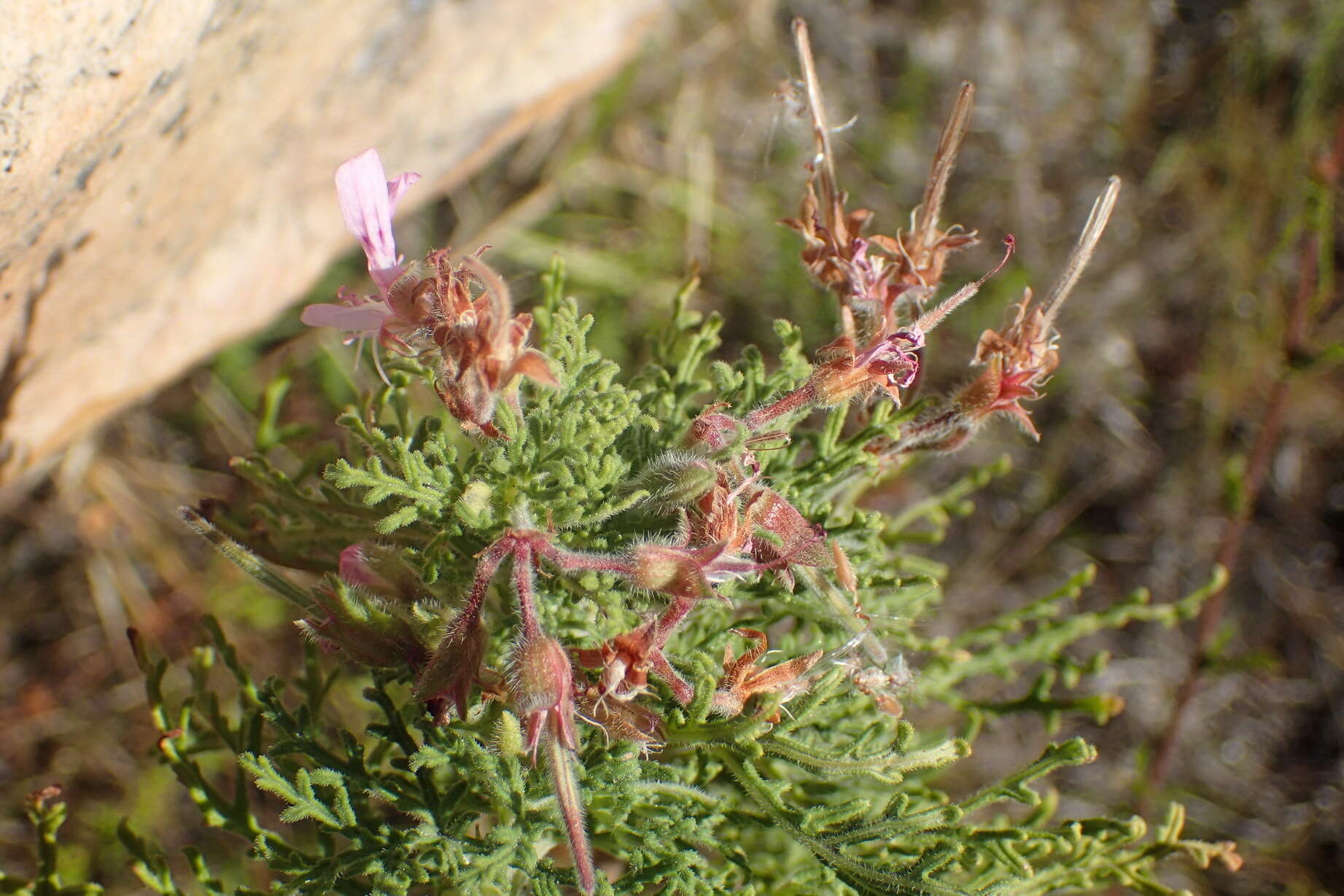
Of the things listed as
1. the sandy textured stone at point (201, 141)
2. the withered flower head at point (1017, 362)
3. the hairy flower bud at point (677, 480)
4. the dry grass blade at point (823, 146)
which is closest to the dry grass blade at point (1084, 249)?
the withered flower head at point (1017, 362)

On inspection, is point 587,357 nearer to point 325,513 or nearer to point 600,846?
point 325,513

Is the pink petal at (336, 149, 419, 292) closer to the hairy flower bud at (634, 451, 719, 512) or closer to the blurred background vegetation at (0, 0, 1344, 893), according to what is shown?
the hairy flower bud at (634, 451, 719, 512)

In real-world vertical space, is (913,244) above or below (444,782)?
above

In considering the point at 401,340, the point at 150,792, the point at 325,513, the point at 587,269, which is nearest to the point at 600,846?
the point at 325,513

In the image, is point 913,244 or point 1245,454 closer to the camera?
point 913,244

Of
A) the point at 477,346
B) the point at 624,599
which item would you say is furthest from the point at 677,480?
the point at 477,346

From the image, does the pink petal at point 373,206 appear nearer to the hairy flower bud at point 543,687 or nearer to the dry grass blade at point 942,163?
the hairy flower bud at point 543,687

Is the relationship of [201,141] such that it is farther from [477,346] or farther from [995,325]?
[995,325]
